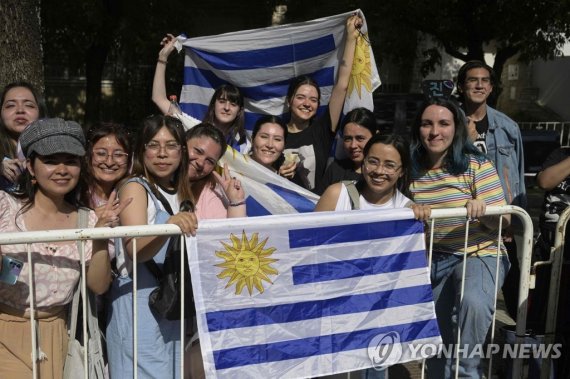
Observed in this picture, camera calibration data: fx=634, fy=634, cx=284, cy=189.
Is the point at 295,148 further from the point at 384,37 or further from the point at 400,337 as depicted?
the point at 384,37

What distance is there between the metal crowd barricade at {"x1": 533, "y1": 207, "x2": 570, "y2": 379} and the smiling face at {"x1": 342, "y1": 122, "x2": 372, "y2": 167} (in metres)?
1.33

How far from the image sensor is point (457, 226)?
12.5 feet

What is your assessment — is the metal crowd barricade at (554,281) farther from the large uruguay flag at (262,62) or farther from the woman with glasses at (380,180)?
the large uruguay flag at (262,62)

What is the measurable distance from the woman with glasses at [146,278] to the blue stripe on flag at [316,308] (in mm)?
275

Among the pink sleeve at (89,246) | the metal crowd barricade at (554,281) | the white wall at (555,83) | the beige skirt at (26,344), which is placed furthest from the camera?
the white wall at (555,83)

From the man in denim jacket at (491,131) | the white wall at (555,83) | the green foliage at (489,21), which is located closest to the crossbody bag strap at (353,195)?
the man in denim jacket at (491,131)

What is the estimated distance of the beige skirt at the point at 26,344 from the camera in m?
3.00

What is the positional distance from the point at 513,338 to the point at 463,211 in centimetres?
92

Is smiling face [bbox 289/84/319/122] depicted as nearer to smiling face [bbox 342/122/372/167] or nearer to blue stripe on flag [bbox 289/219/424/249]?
smiling face [bbox 342/122/372/167]

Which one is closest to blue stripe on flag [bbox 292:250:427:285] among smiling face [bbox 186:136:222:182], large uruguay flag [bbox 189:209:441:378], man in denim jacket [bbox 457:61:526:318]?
large uruguay flag [bbox 189:209:441:378]

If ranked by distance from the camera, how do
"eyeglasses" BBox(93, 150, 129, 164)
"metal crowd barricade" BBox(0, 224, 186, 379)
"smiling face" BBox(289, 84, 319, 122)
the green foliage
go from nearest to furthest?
"metal crowd barricade" BBox(0, 224, 186, 379) → "eyeglasses" BBox(93, 150, 129, 164) → "smiling face" BBox(289, 84, 319, 122) → the green foliage

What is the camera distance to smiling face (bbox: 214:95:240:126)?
4828mm

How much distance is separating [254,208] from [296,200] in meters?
0.31

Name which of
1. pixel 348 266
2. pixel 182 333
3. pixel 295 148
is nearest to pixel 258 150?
pixel 295 148
